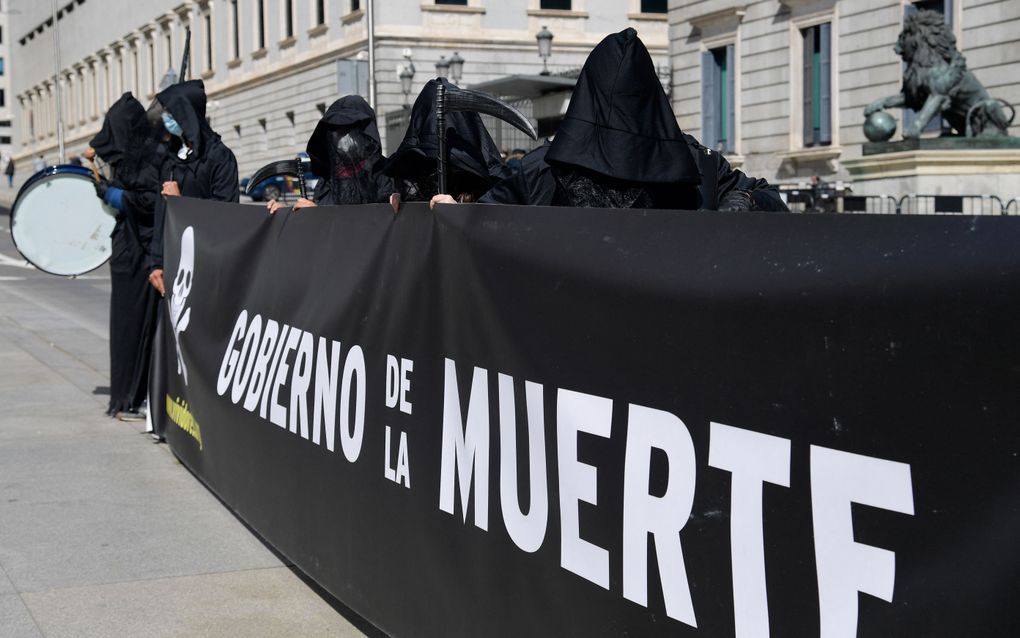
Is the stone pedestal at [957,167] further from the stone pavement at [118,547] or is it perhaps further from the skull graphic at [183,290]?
the skull graphic at [183,290]

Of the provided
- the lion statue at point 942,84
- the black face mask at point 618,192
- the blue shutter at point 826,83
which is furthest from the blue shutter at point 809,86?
the black face mask at point 618,192

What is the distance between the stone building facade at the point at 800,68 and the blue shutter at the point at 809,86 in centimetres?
2

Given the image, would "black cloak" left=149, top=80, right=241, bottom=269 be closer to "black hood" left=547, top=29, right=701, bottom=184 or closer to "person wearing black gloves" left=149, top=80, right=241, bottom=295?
"person wearing black gloves" left=149, top=80, right=241, bottom=295

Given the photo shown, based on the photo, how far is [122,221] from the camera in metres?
8.77

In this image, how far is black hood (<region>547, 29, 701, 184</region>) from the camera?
13.5 ft

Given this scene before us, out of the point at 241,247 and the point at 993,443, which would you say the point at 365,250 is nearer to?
the point at 241,247

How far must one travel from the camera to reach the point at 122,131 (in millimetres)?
8438

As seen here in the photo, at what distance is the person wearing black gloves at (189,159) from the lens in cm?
799

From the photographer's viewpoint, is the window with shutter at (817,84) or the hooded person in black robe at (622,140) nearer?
the hooded person in black robe at (622,140)

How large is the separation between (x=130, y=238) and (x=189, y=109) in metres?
1.08

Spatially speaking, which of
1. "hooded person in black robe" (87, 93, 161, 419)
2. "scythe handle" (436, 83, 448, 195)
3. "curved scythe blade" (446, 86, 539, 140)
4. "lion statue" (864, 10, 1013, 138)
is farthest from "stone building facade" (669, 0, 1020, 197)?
"scythe handle" (436, 83, 448, 195)

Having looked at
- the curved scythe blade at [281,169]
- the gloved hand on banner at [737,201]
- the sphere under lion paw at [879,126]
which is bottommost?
the gloved hand on banner at [737,201]

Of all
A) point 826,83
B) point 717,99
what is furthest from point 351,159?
point 717,99

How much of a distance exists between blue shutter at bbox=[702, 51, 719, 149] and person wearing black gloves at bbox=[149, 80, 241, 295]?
2884 centimetres
